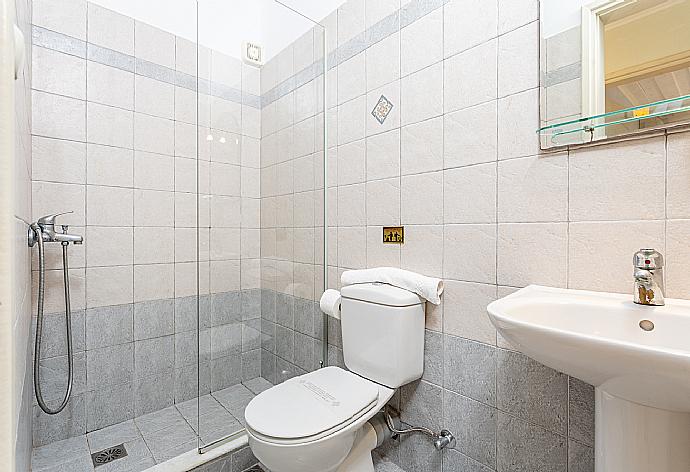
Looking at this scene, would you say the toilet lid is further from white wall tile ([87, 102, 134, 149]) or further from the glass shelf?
white wall tile ([87, 102, 134, 149])

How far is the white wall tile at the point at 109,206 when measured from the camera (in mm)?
1789

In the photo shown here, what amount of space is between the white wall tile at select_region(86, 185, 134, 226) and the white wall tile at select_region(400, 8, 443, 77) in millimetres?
1533

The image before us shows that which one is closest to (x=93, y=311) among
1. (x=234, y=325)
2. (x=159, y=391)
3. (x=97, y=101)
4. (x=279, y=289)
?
(x=159, y=391)

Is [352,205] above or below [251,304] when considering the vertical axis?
above

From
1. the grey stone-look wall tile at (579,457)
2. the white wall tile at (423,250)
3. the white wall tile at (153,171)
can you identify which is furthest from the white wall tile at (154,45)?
the grey stone-look wall tile at (579,457)

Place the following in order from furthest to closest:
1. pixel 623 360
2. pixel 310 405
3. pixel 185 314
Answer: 1. pixel 185 314
2. pixel 310 405
3. pixel 623 360

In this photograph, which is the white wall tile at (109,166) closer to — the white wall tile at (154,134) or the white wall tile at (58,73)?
the white wall tile at (154,134)

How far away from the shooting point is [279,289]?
1817 mm

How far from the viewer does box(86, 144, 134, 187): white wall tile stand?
5.89ft

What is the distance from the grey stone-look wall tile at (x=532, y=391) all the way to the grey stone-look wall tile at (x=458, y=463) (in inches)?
9.7

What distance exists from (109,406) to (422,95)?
2.11 meters

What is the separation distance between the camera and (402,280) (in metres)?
1.46

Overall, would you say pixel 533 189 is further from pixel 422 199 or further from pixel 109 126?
pixel 109 126

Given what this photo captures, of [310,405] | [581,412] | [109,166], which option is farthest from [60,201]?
[581,412]
